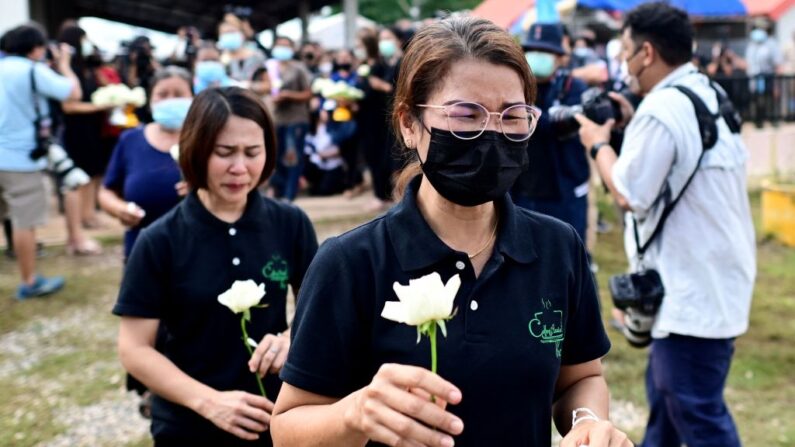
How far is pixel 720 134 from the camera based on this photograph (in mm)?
3672

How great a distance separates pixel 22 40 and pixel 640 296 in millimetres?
5930

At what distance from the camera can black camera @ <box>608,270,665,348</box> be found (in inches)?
146

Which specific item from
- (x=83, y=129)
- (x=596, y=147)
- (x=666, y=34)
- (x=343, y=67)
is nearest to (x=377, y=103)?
(x=343, y=67)

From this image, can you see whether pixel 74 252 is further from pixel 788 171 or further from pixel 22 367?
pixel 788 171

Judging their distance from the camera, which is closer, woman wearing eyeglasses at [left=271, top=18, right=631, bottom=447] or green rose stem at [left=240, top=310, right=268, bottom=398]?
woman wearing eyeglasses at [left=271, top=18, right=631, bottom=447]

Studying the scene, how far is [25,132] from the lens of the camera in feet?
24.7

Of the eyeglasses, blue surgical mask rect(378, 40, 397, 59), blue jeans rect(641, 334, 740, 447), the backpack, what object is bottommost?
blue jeans rect(641, 334, 740, 447)

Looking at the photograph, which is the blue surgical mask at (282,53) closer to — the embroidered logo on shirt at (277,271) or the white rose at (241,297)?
the embroidered logo on shirt at (277,271)

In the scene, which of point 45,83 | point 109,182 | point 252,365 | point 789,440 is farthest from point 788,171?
point 252,365

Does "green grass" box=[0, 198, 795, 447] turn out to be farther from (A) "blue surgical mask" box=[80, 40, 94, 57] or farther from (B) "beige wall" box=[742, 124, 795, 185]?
(B) "beige wall" box=[742, 124, 795, 185]

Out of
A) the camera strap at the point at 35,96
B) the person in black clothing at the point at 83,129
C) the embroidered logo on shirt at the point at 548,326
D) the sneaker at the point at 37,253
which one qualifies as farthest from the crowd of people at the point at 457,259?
the sneaker at the point at 37,253

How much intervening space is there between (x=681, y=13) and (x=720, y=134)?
2.13 feet

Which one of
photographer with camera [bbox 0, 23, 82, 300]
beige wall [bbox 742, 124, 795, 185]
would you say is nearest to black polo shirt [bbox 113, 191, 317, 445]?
photographer with camera [bbox 0, 23, 82, 300]

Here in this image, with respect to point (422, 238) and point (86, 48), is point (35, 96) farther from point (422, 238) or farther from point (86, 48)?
point (422, 238)
